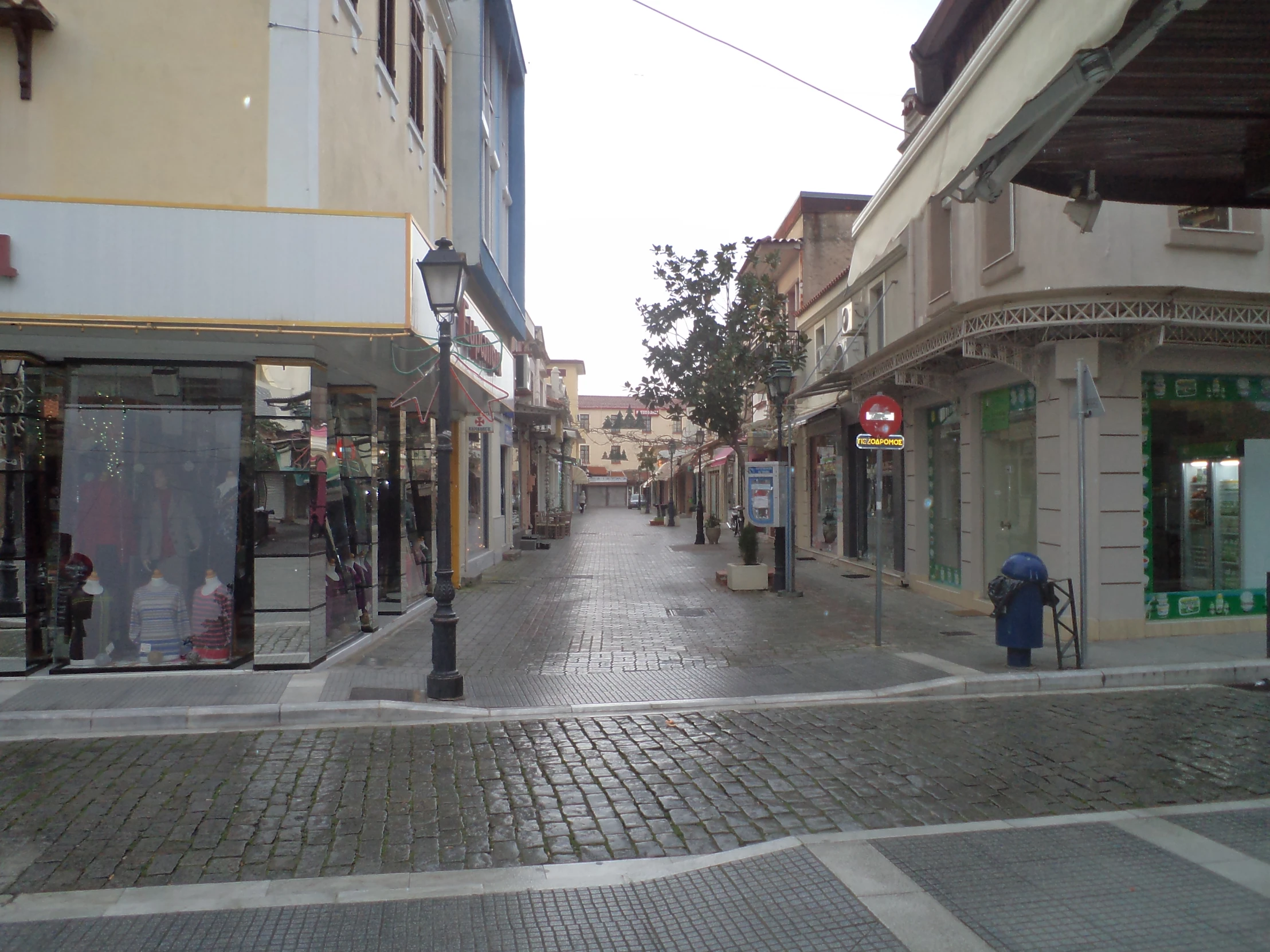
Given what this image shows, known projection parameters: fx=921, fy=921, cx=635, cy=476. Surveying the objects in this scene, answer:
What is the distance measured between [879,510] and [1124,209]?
14.1 ft

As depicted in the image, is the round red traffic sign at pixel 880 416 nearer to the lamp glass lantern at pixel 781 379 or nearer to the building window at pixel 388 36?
the lamp glass lantern at pixel 781 379

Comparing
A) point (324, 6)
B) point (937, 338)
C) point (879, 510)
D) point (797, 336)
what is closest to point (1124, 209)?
point (937, 338)

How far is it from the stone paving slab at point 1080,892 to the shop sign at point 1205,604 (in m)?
7.10

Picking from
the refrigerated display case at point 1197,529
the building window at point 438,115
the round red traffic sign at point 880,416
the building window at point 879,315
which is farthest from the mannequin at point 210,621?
the building window at point 879,315

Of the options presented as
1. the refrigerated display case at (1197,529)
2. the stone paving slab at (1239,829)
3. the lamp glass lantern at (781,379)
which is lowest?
the stone paving slab at (1239,829)

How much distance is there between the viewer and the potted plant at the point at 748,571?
16500 millimetres

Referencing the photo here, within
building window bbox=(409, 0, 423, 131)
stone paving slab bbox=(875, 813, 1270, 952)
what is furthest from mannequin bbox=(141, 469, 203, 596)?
stone paving slab bbox=(875, 813, 1270, 952)

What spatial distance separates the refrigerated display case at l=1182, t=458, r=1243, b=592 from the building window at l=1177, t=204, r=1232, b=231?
278cm

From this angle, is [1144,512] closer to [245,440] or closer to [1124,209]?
[1124,209]

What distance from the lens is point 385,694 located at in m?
8.34

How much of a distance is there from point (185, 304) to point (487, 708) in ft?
15.2

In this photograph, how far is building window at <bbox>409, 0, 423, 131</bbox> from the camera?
1392 centimetres

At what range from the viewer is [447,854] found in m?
4.80

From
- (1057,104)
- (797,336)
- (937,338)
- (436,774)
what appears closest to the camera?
(1057,104)
